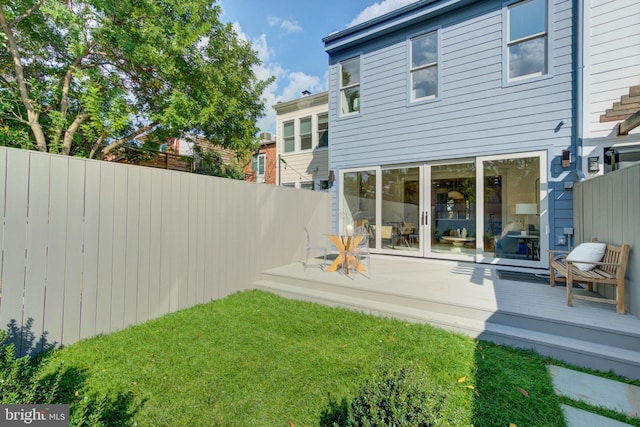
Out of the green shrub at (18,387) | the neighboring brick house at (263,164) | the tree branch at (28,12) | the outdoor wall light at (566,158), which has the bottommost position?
the green shrub at (18,387)

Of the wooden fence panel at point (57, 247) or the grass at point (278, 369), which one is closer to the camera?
the grass at point (278, 369)

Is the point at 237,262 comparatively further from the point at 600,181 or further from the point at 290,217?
the point at 600,181

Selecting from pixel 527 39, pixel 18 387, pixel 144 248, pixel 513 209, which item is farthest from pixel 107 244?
pixel 527 39

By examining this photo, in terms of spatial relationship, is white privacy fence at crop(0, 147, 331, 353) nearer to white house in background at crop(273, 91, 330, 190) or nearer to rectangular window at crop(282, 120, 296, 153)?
white house in background at crop(273, 91, 330, 190)

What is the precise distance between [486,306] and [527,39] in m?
5.11

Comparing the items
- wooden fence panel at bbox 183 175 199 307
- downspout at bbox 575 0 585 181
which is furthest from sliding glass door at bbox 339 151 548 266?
wooden fence panel at bbox 183 175 199 307

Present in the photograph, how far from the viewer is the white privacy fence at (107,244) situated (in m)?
2.80

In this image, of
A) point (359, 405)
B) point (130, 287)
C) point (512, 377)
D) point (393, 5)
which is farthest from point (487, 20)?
point (130, 287)

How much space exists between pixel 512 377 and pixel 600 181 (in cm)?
311

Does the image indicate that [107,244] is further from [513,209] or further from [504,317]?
[513,209]

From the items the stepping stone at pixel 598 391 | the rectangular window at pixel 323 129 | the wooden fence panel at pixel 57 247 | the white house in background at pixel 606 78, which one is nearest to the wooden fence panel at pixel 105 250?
the wooden fence panel at pixel 57 247

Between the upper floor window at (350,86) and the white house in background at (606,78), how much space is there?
14.1 feet

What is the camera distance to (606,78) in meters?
4.73

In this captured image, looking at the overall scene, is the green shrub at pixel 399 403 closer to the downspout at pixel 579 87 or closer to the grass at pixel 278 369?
the grass at pixel 278 369
